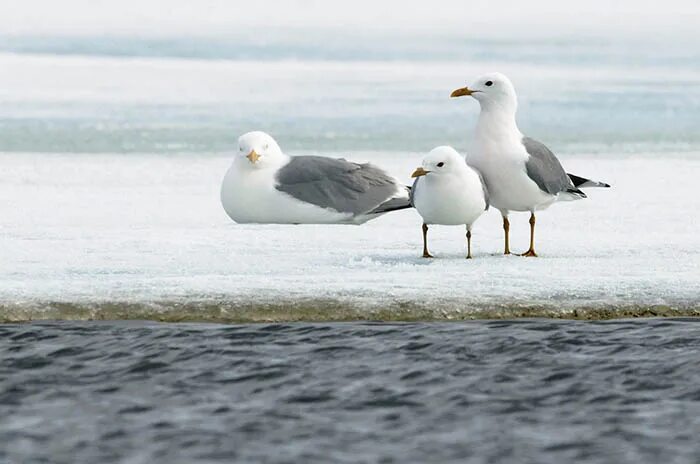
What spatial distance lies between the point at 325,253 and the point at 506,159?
3.77ft

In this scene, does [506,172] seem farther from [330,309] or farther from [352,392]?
[352,392]

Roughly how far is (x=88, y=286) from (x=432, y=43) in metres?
15.9

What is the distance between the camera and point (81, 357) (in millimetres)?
5598

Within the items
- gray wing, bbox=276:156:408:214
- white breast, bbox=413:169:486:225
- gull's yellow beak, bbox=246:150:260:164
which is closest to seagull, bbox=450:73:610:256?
white breast, bbox=413:169:486:225

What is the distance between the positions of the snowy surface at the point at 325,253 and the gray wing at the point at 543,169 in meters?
0.38

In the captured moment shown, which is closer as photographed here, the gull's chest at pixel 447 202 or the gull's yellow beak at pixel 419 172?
the gull's yellow beak at pixel 419 172

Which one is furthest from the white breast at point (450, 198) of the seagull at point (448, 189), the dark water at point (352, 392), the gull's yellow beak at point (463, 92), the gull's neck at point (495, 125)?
the dark water at point (352, 392)

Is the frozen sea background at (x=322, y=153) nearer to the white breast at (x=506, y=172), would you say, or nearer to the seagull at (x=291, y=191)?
Answer: the seagull at (x=291, y=191)

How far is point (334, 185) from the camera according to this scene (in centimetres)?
921

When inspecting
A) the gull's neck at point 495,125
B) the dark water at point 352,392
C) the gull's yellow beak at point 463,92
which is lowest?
the dark water at point 352,392

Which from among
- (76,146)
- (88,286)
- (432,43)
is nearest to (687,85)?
(432,43)

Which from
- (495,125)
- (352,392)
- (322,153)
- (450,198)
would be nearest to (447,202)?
(450,198)

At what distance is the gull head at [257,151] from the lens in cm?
906

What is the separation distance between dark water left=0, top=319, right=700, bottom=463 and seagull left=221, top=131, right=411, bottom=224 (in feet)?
9.90
